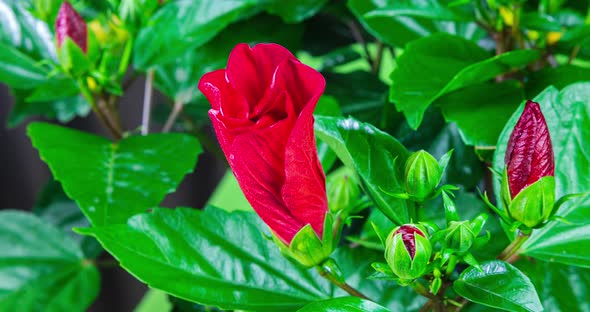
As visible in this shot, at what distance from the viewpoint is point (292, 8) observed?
0.66 metres

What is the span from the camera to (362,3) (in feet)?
1.95

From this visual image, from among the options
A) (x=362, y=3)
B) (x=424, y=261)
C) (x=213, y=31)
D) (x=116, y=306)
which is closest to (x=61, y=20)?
(x=213, y=31)

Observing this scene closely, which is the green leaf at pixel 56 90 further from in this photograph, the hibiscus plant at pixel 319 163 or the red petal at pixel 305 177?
the red petal at pixel 305 177

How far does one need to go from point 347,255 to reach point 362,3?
0.74 ft

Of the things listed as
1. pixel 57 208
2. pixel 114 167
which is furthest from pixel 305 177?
pixel 57 208

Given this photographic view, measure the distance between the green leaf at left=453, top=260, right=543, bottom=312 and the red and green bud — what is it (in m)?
0.03

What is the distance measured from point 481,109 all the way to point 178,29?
0.28 m

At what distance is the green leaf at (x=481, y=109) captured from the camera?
485 millimetres

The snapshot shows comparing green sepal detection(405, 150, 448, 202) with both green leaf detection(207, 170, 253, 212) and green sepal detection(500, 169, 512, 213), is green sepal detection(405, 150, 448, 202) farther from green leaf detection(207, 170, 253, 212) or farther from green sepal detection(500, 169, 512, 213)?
green leaf detection(207, 170, 253, 212)

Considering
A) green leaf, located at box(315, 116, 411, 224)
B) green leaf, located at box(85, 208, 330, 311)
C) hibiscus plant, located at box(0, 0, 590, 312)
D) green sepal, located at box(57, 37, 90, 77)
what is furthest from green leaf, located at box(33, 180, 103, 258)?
green leaf, located at box(315, 116, 411, 224)

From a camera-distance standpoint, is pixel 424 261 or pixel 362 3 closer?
pixel 424 261

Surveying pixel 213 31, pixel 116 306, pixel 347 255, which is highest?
pixel 213 31

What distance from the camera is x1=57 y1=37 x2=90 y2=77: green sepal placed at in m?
0.56

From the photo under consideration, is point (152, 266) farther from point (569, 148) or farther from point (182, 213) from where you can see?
point (569, 148)
